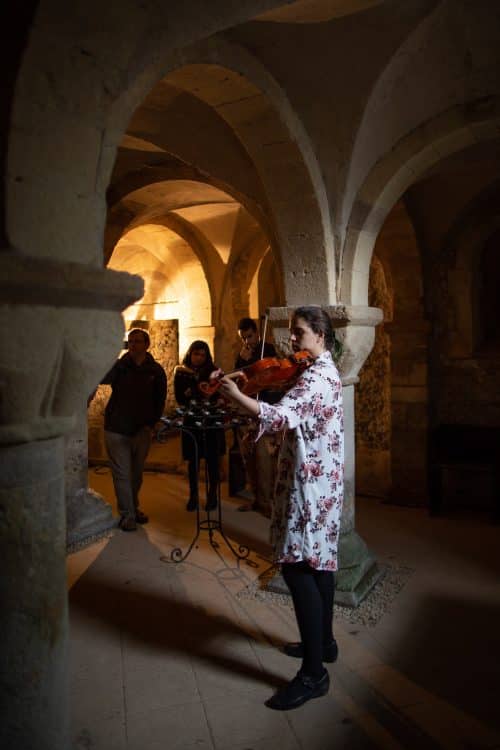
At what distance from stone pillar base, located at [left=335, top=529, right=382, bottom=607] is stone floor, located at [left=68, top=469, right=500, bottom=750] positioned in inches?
8.4

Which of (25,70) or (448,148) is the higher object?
(448,148)

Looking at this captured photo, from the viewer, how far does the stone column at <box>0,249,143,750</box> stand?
1.44 meters

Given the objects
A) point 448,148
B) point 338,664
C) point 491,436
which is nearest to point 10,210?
point 338,664

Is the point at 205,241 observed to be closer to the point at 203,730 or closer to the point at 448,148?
the point at 448,148

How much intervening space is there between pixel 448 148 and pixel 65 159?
3.14 meters

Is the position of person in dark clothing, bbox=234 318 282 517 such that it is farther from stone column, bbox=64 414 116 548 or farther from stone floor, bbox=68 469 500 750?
stone column, bbox=64 414 116 548

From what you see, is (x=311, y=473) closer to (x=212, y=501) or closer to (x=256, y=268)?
(x=212, y=501)

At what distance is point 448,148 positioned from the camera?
3943 mm

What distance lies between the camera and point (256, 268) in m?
8.41

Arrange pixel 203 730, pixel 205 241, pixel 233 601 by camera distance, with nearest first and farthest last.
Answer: pixel 203 730
pixel 233 601
pixel 205 241

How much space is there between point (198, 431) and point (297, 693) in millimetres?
2834

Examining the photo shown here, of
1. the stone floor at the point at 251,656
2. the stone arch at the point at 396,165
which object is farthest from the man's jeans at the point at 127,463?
the stone arch at the point at 396,165

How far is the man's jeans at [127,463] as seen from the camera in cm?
488

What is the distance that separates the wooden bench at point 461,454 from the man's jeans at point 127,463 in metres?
2.75
